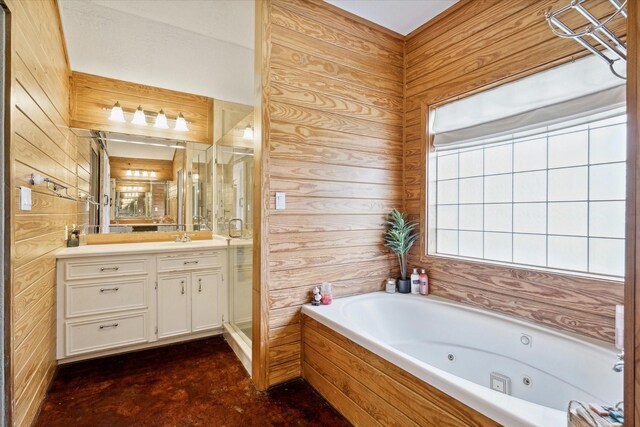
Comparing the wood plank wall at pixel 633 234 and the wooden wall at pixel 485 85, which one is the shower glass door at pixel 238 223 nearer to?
the wooden wall at pixel 485 85

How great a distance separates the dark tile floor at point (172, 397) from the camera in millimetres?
1739

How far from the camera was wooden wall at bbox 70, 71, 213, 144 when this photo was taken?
9.27 ft

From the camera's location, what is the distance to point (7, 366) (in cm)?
133

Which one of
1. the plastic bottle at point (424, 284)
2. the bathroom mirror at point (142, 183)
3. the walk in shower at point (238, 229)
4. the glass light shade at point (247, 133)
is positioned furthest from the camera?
the bathroom mirror at point (142, 183)

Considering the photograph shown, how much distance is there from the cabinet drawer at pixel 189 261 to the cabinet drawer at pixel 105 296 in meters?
0.19

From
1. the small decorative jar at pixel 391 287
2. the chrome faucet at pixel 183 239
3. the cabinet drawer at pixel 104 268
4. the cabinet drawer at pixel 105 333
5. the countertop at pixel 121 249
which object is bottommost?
the cabinet drawer at pixel 105 333

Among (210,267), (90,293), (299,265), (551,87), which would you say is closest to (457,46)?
(551,87)

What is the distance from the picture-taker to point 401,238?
2.38 m

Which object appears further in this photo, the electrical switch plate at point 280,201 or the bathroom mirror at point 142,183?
the bathroom mirror at point 142,183

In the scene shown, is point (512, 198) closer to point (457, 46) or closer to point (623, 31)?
point (623, 31)

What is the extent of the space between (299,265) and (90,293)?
167cm

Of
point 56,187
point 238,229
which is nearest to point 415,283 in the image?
point 238,229

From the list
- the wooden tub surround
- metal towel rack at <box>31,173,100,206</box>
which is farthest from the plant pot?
metal towel rack at <box>31,173,100,206</box>

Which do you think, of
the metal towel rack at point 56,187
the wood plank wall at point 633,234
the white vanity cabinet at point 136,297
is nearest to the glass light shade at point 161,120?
the metal towel rack at point 56,187
